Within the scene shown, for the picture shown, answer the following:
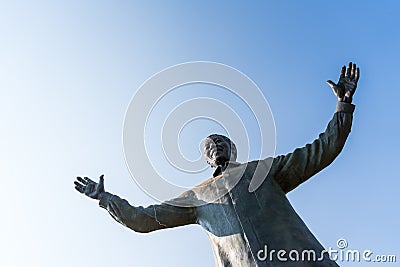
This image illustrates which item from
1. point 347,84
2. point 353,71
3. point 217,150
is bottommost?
point 217,150

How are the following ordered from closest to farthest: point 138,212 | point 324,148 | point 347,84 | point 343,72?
point 324,148 < point 347,84 < point 343,72 < point 138,212

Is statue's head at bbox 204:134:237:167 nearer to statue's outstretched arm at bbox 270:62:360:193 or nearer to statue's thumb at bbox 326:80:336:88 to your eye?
statue's outstretched arm at bbox 270:62:360:193

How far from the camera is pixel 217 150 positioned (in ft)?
33.9

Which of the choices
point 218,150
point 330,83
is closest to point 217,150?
point 218,150

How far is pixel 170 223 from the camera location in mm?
10180

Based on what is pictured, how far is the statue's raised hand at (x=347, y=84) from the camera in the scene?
968cm

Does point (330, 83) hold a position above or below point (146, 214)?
above

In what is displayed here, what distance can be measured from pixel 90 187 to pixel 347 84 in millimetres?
4074

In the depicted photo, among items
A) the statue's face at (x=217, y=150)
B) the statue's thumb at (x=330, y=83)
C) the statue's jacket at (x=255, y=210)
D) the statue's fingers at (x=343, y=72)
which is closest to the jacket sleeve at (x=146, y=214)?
the statue's jacket at (x=255, y=210)

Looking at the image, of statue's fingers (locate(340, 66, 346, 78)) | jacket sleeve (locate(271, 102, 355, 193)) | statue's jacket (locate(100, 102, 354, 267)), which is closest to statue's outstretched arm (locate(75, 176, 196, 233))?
statue's jacket (locate(100, 102, 354, 267))

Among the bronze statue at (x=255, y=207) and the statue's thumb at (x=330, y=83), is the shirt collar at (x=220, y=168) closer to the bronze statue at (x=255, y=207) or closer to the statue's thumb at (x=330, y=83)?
the bronze statue at (x=255, y=207)

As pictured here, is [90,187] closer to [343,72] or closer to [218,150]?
[218,150]

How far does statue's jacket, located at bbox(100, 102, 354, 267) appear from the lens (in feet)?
29.4

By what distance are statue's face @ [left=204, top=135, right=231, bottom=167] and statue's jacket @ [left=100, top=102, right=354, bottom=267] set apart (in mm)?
164
